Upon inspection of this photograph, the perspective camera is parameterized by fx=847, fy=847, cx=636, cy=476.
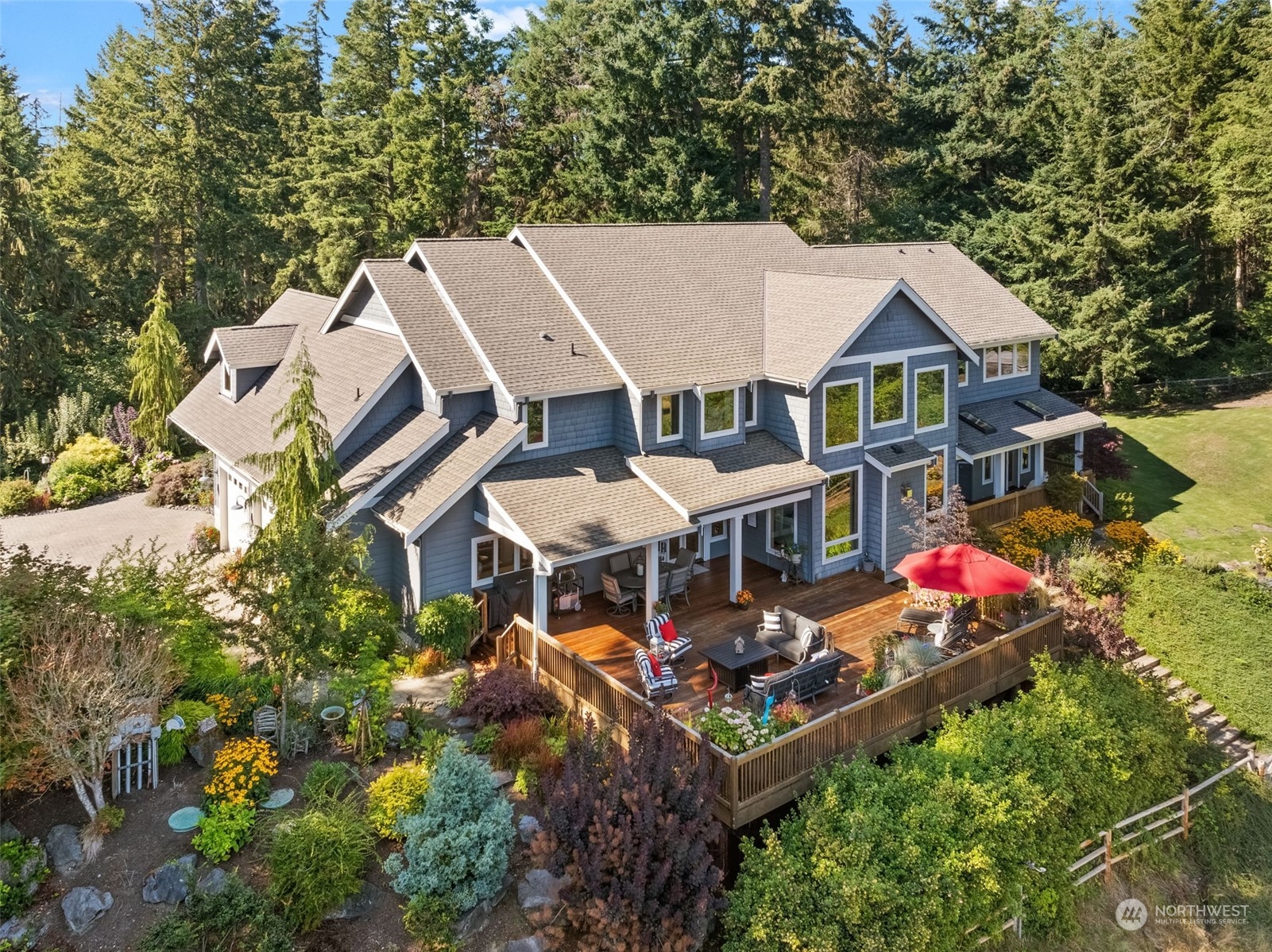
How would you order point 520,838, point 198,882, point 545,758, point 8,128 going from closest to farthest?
point 198,882 → point 520,838 → point 545,758 → point 8,128

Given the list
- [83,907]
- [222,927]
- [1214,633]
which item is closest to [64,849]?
[83,907]

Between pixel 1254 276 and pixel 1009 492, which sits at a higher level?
pixel 1254 276

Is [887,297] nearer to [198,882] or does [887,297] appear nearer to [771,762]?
[771,762]

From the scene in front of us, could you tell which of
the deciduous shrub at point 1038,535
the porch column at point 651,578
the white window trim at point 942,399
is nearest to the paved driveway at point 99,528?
the porch column at point 651,578

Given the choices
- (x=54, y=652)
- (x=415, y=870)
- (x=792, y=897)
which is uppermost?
(x=54, y=652)

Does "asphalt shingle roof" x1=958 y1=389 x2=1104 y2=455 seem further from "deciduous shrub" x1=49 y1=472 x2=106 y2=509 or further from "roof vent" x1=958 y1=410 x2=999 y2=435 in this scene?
"deciduous shrub" x1=49 y1=472 x2=106 y2=509

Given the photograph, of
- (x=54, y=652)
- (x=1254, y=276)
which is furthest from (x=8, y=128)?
(x=1254, y=276)

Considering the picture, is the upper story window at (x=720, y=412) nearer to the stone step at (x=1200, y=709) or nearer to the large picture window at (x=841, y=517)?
the large picture window at (x=841, y=517)

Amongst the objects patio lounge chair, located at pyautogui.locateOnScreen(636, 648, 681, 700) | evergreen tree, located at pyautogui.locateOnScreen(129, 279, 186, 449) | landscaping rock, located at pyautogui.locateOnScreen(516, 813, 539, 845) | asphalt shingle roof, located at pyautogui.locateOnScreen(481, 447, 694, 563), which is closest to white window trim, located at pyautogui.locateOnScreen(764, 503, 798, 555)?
asphalt shingle roof, located at pyautogui.locateOnScreen(481, 447, 694, 563)

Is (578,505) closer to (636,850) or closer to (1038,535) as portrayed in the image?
(636,850)
